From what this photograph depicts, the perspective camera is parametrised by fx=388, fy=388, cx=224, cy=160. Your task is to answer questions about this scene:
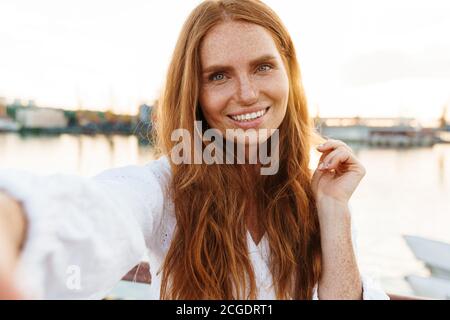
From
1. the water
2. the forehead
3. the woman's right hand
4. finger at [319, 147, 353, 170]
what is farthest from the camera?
the water

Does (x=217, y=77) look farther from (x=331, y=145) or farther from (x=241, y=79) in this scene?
(x=331, y=145)

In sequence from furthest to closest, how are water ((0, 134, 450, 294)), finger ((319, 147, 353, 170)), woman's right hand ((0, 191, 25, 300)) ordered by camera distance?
water ((0, 134, 450, 294)), finger ((319, 147, 353, 170)), woman's right hand ((0, 191, 25, 300))

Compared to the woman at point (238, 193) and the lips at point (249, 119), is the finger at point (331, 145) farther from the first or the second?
the lips at point (249, 119)

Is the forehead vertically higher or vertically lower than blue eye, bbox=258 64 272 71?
higher

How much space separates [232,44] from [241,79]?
9 cm

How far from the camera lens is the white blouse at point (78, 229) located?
411mm

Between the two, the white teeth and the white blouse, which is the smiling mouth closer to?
the white teeth

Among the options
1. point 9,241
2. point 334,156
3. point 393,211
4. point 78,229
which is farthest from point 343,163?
point 393,211

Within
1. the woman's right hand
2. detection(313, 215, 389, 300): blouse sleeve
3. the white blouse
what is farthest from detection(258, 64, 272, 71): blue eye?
the woman's right hand

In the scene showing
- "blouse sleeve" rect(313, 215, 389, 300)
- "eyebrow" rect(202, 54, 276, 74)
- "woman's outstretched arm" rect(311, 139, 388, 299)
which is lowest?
"blouse sleeve" rect(313, 215, 389, 300)

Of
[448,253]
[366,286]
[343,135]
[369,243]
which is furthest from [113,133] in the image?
[366,286]

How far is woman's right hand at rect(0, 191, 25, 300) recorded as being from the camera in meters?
0.32
